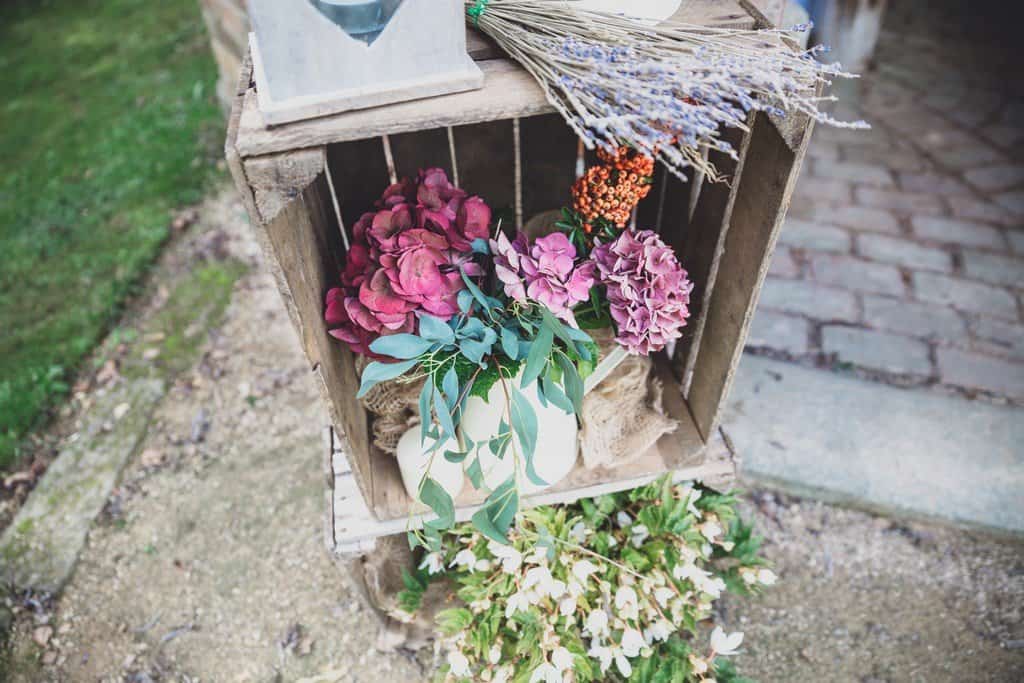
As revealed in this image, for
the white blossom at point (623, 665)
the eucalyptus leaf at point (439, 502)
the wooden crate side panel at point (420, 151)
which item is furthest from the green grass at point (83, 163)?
the white blossom at point (623, 665)

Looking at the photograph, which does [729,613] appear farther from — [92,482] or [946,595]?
[92,482]

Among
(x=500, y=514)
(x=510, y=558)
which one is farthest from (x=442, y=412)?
(x=510, y=558)

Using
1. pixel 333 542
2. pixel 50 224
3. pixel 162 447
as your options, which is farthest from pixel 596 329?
pixel 50 224

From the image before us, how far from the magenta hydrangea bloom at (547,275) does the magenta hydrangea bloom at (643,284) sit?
0.20 ft

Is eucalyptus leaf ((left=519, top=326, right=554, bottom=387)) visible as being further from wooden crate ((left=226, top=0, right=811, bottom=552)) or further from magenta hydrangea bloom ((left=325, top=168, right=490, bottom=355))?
wooden crate ((left=226, top=0, right=811, bottom=552))

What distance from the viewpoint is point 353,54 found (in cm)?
96

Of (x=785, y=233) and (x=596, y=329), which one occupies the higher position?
(x=596, y=329)

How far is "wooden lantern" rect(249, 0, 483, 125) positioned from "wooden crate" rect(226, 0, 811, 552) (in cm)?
2

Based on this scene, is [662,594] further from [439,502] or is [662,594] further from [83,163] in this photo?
[83,163]

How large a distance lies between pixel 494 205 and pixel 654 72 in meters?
0.70

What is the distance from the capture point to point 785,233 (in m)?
2.92

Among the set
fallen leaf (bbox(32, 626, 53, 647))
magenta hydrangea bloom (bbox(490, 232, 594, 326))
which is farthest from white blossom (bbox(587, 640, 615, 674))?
fallen leaf (bbox(32, 626, 53, 647))

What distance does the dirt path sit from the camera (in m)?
1.86

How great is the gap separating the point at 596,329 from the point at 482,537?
0.57 m
